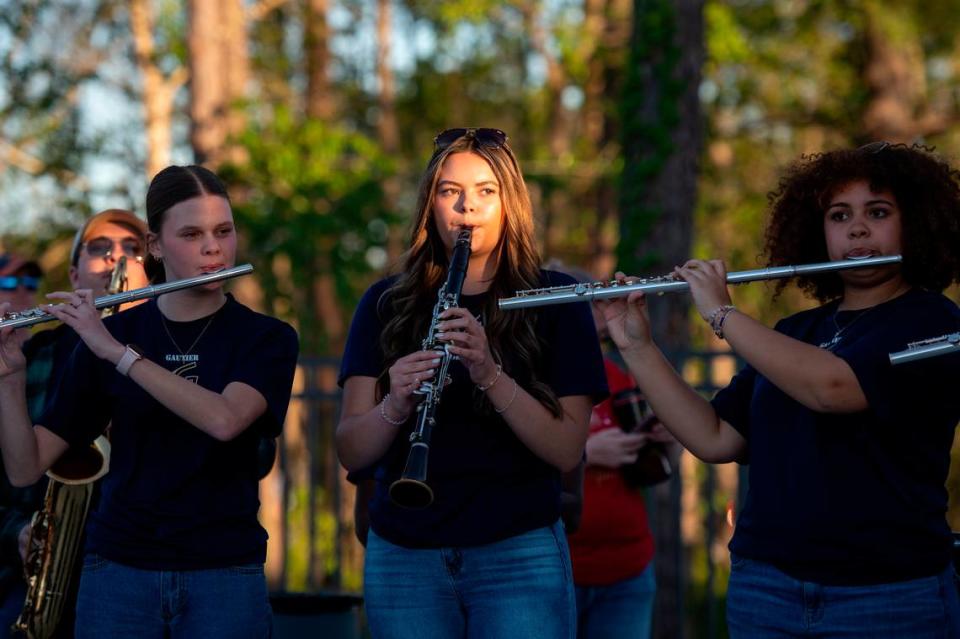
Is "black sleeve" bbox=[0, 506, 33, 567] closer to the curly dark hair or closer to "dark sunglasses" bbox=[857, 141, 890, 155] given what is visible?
the curly dark hair

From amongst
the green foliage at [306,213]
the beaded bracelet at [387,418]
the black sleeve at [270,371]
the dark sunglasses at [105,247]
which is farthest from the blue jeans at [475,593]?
the green foliage at [306,213]

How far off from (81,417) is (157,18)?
1367 centimetres

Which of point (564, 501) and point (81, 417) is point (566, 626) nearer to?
point (564, 501)

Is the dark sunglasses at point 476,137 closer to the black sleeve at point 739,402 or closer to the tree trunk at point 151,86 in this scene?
the black sleeve at point 739,402

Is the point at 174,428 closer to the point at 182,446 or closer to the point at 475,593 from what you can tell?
the point at 182,446

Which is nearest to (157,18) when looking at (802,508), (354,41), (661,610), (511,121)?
(354,41)

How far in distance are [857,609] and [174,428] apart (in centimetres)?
173

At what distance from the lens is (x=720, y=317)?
3.04 m

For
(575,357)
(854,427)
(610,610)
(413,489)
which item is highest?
(575,357)

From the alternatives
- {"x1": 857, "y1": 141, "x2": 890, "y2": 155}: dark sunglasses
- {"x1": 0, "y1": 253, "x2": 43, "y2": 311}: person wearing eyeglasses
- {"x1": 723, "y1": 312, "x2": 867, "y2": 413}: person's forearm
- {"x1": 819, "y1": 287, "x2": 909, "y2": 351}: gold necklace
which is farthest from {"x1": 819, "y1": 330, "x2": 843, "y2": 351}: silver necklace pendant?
{"x1": 0, "y1": 253, "x2": 43, "y2": 311}: person wearing eyeglasses

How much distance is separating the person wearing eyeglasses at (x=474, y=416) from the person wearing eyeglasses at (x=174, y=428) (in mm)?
300

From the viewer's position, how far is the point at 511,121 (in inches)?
917

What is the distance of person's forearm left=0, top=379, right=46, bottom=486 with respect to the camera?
353cm

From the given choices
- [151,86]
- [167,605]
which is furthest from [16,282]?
[151,86]
